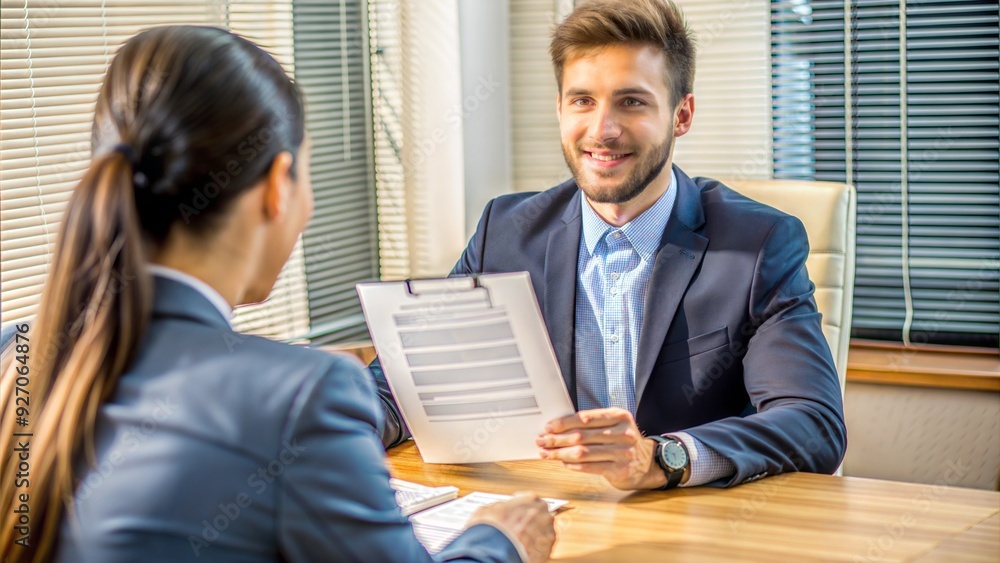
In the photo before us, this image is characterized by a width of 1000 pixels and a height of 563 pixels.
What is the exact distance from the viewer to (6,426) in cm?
97

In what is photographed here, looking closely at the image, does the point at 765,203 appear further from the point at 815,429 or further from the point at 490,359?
the point at 490,359

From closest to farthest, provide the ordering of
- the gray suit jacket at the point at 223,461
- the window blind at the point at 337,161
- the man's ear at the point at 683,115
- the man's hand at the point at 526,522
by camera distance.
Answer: the gray suit jacket at the point at 223,461
the man's hand at the point at 526,522
the man's ear at the point at 683,115
the window blind at the point at 337,161

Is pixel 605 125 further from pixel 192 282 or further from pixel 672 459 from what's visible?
Answer: pixel 192 282

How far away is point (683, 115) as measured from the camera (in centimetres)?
215

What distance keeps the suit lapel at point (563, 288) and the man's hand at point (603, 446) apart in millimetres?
487

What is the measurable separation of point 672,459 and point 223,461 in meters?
0.79

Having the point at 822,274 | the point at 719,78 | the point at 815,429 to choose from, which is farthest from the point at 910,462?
the point at 815,429

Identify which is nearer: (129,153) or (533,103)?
(129,153)

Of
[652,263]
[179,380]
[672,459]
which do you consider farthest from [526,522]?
[652,263]

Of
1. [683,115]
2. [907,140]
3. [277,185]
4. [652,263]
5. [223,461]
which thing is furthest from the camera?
[907,140]

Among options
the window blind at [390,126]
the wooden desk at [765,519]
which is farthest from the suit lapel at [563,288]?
the window blind at [390,126]

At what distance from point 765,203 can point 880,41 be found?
3.83 ft

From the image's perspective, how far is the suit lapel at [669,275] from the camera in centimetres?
186

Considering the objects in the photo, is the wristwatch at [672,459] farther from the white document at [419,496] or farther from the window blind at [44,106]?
the window blind at [44,106]
